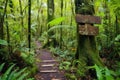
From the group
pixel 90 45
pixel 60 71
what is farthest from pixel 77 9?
pixel 60 71

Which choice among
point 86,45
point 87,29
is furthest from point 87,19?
point 86,45

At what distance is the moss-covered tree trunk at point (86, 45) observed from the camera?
26.3 feet

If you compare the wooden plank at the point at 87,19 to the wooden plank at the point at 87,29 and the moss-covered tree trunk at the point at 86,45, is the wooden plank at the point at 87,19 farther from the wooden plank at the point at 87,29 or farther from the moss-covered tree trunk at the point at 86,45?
the moss-covered tree trunk at the point at 86,45

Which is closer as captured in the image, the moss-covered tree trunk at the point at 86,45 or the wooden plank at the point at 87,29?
the wooden plank at the point at 87,29

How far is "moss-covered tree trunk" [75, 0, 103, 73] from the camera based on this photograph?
802 centimetres

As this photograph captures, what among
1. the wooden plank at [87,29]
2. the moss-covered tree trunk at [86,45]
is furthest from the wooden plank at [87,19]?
the moss-covered tree trunk at [86,45]

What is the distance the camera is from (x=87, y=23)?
7727 millimetres

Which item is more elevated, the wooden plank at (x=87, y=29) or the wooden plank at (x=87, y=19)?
the wooden plank at (x=87, y=19)

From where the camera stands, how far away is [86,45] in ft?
26.8

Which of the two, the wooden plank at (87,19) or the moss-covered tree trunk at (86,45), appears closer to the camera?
the wooden plank at (87,19)

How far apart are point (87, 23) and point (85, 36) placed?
62 centimetres

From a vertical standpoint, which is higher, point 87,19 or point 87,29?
point 87,19

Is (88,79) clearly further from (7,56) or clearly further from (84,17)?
(7,56)

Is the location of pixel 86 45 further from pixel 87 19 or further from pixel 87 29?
pixel 87 19
